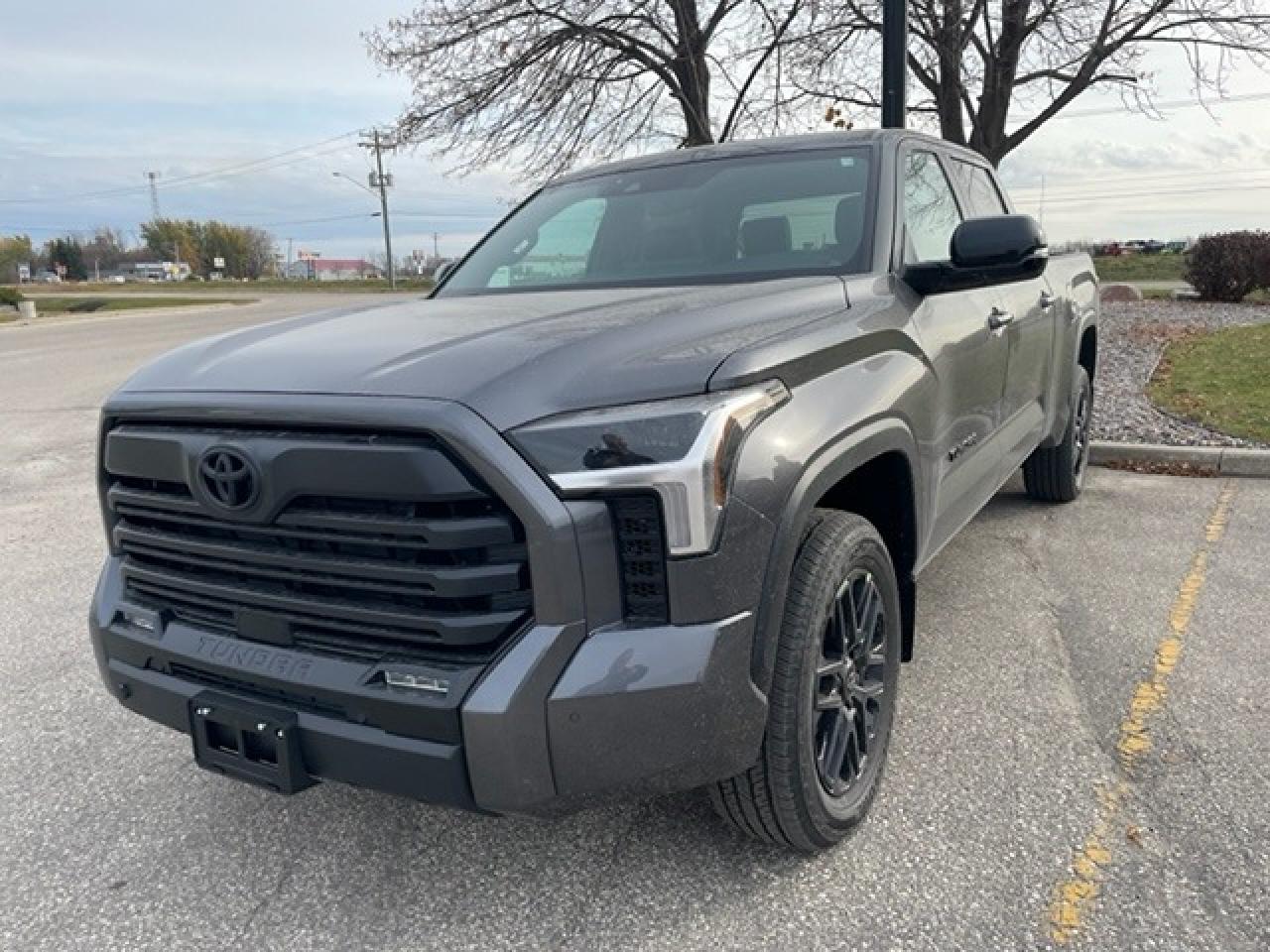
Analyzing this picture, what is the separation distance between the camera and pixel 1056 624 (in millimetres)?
3889

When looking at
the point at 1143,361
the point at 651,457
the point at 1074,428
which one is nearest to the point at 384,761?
the point at 651,457

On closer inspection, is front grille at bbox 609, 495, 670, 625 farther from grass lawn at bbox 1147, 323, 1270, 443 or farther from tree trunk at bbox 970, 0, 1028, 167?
tree trunk at bbox 970, 0, 1028, 167

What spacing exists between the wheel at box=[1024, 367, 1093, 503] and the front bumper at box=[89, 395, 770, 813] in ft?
13.0

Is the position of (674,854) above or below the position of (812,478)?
below

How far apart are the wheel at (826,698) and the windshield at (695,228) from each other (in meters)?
1.03

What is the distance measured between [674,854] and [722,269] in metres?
1.77

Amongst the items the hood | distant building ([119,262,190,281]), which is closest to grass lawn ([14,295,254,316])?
the hood

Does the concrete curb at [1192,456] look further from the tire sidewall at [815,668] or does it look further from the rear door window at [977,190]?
the tire sidewall at [815,668]

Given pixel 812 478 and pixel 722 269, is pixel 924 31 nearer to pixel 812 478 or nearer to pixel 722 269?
pixel 722 269

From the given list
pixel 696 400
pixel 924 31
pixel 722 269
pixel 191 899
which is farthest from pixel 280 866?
pixel 924 31

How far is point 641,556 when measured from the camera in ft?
6.23

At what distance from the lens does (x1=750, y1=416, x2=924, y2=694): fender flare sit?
2037 millimetres

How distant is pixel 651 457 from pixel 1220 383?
8.73 m

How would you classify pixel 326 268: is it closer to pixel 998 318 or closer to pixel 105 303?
pixel 105 303
